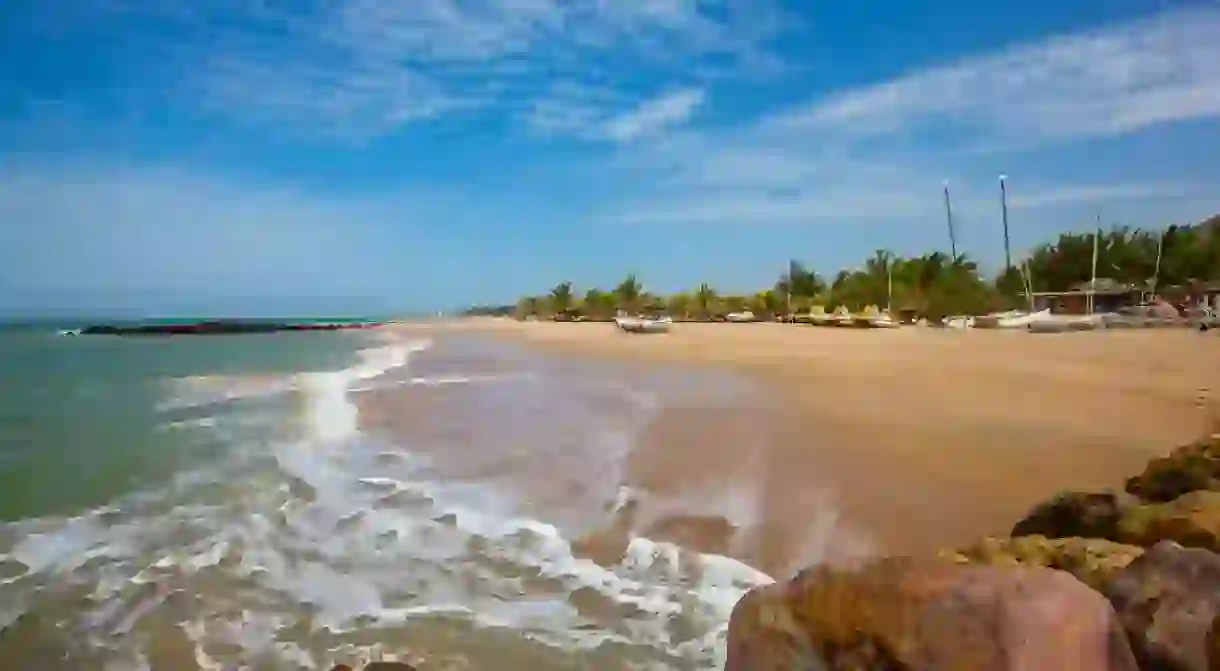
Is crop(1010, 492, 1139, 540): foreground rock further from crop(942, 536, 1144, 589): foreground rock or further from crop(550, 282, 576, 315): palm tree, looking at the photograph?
crop(550, 282, 576, 315): palm tree

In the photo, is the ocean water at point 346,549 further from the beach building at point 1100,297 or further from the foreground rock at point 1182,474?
the beach building at point 1100,297

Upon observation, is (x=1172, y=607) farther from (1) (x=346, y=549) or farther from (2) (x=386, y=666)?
(1) (x=346, y=549)

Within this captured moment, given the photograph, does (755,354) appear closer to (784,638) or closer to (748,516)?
(748,516)

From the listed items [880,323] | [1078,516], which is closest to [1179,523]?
[1078,516]

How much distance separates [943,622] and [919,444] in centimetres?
651

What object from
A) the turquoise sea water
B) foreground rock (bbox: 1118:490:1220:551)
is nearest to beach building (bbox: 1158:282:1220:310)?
foreground rock (bbox: 1118:490:1220:551)

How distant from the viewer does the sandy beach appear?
19.6ft

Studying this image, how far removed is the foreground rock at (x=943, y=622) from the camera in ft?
7.14

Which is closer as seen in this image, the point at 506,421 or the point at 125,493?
the point at 125,493

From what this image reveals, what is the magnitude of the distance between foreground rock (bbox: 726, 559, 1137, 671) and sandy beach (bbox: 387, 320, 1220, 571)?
278 centimetres

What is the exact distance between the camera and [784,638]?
2.63 metres

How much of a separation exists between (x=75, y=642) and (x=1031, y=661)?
5.05 metres

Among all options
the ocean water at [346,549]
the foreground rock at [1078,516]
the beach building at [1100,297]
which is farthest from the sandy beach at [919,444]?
the beach building at [1100,297]

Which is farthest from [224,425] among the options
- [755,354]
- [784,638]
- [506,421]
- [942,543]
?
[755,354]
